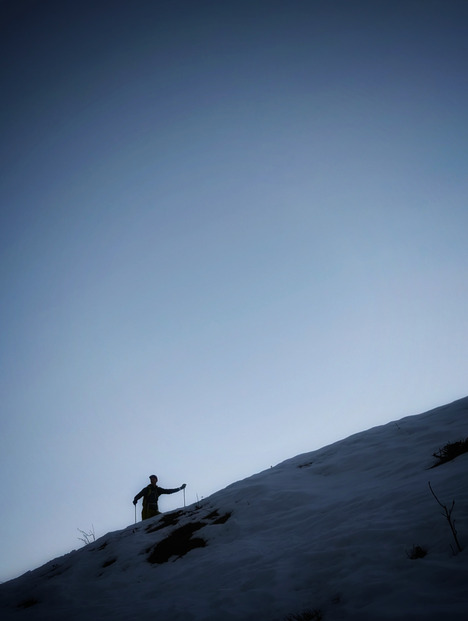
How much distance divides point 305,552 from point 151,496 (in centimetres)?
873

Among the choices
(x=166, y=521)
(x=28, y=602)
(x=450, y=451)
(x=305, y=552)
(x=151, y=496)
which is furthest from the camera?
(x=151, y=496)

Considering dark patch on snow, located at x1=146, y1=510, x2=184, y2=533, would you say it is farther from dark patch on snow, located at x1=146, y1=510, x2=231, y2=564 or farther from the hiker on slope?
the hiker on slope

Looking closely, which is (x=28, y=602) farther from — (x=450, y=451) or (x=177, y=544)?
(x=450, y=451)

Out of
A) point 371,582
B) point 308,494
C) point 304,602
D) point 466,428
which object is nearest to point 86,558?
point 308,494

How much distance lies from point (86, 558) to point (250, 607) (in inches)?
Answer: 260

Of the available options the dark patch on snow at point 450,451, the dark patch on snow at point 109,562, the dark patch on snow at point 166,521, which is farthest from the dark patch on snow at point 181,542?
the dark patch on snow at point 450,451

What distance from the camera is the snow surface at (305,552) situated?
3377 mm

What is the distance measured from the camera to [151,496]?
11844 mm

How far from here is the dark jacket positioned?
11758 mm

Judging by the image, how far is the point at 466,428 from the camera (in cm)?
718

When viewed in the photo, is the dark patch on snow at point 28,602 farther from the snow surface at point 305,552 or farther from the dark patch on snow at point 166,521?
the dark patch on snow at point 166,521

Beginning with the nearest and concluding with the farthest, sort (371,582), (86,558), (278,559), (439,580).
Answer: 1. (439,580)
2. (371,582)
3. (278,559)
4. (86,558)

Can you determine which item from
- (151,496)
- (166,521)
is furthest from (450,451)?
(151,496)

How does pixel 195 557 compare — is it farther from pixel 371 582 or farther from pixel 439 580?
pixel 439 580
